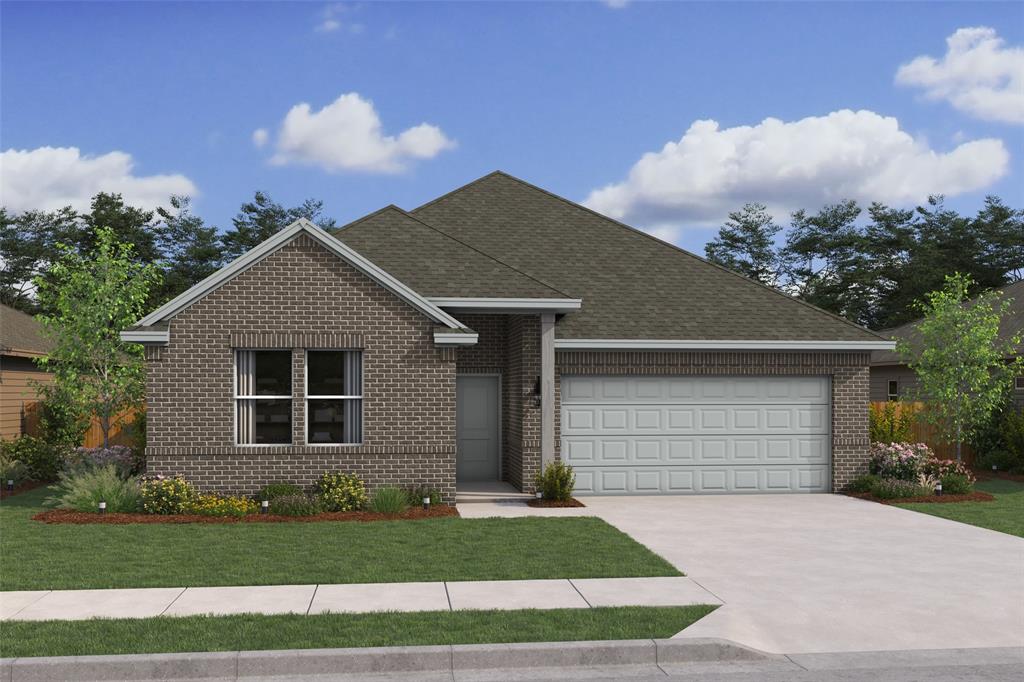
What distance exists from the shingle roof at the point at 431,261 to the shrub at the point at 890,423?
11040 millimetres

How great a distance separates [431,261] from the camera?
18328 millimetres

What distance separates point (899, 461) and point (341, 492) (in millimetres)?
11291

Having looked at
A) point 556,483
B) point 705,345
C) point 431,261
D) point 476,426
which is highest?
point 431,261

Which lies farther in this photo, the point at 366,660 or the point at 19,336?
the point at 19,336

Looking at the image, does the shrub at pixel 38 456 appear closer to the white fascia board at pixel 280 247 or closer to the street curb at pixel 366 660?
the white fascia board at pixel 280 247

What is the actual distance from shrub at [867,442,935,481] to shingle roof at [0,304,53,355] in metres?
18.7

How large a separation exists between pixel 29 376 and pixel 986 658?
79.7 feet

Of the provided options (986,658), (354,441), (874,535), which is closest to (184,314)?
(354,441)

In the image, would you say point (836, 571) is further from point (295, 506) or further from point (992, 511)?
point (295, 506)

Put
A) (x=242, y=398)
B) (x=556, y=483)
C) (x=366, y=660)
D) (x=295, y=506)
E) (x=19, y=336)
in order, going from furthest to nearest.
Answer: (x=19, y=336), (x=556, y=483), (x=242, y=398), (x=295, y=506), (x=366, y=660)

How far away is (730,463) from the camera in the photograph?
62.9 ft

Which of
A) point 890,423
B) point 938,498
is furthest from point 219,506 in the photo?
point 890,423

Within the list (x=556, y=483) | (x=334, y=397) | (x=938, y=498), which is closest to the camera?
(x=334, y=397)

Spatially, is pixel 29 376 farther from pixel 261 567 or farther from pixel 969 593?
pixel 969 593
